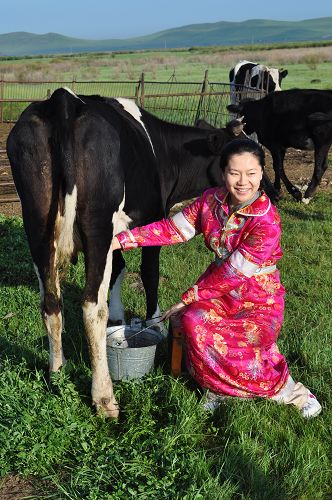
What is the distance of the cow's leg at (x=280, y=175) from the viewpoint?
930 cm

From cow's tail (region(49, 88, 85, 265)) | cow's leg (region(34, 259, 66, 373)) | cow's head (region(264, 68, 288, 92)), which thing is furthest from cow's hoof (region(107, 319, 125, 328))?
cow's head (region(264, 68, 288, 92))

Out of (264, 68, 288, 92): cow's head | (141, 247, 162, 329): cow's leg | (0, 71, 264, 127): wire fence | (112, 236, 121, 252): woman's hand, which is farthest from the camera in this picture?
(264, 68, 288, 92): cow's head

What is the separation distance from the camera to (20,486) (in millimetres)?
2896

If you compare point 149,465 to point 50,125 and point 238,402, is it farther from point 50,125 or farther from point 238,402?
point 50,125

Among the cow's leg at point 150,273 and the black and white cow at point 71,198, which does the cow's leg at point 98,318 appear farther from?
the cow's leg at point 150,273

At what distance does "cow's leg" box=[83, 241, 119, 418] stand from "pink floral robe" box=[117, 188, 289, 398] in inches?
9.8

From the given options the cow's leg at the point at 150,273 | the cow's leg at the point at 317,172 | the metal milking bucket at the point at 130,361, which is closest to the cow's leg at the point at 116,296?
the cow's leg at the point at 150,273

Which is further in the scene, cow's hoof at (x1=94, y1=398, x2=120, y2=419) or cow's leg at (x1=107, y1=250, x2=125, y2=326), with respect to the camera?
cow's leg at (x1=107, y1=250, x2=125, y2=326)

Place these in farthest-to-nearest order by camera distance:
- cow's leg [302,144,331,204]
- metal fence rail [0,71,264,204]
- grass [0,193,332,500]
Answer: metal fence rail [0,71,264,204], cow's leg [302,144,331,204], grass [0,193,332,500]

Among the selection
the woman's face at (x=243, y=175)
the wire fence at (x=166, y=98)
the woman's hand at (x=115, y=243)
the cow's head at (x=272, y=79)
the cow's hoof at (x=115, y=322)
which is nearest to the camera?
the woman's face at (x=243, y=175)

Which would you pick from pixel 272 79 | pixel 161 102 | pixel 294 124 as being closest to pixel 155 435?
pixel 294 124

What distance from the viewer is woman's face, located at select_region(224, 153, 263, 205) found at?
336 cm

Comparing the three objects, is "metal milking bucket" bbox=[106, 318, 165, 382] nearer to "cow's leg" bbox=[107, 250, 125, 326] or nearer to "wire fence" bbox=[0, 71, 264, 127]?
"cow's leg" bbox=[107, 250, 125, 326]

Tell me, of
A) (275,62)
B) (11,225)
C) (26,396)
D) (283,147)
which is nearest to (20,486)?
(26,396)
